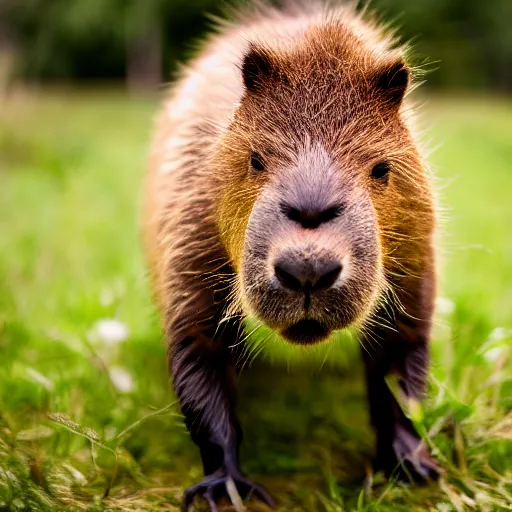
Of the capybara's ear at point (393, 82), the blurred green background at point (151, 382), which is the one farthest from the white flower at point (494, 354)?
the capybara's ear at point (393, 82)

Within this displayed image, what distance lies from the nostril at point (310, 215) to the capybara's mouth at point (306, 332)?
0.30 meters

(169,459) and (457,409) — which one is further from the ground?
(457,409)

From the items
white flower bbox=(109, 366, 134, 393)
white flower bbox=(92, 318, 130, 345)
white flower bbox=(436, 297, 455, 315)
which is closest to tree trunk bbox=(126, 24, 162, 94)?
white flower bbox=(92, 318, 130, 345)

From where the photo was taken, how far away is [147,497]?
8.23 ft

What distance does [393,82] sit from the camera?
8.06 ft

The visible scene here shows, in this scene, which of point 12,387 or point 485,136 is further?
point 485,136

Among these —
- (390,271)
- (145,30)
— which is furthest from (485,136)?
(390,271)

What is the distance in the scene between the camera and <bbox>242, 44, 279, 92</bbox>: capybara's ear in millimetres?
2424

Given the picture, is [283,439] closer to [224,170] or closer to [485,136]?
[224,170]

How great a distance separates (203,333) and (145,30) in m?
16.8

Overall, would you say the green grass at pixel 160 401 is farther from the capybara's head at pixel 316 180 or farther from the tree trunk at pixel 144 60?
the tree trunk at pixel 144 60

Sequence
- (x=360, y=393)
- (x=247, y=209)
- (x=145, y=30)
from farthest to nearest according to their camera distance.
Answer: (x=145, y=30)
(x=360, y=393)
(x=247, y=209)

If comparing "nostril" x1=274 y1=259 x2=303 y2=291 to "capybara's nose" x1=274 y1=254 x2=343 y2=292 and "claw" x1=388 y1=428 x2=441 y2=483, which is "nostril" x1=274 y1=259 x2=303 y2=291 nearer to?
"capybara's nose" x1=274 y1=254 x2=343 y2=292

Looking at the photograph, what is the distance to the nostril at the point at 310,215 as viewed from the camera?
2100 millimetres
